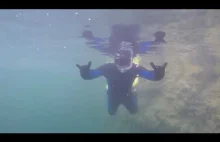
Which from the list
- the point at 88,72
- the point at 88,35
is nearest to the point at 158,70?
the point at 88,72

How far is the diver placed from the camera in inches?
148

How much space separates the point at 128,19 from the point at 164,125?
7.24ft

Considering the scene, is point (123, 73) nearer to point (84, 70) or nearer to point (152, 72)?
point (152, 72)

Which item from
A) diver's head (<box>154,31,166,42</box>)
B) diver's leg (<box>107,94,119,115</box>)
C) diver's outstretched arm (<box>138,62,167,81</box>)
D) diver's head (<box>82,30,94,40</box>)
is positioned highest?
diver's head (<box>154,31,166,42</box>)

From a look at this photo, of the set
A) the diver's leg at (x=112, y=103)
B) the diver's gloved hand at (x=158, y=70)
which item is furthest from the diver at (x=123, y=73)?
the diver's leg at (x=112, y=103)

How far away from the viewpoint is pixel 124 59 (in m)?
3.78

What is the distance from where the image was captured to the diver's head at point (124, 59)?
12.4 ft

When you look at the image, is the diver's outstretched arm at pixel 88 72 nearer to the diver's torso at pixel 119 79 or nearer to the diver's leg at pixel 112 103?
the diver's torso at pixel 119 79

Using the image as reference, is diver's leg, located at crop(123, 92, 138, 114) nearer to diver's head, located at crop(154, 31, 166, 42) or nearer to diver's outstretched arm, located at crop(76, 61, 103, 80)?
diver's outstretched arm, located at crop(76, 61, 103, 80)

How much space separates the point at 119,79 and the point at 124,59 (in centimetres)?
37

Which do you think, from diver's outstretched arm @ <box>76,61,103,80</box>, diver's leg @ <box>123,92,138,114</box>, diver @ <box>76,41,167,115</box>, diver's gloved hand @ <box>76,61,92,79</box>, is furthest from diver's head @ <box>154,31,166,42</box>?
diver's gloved hand @ <box>76,61,92,79</box>
